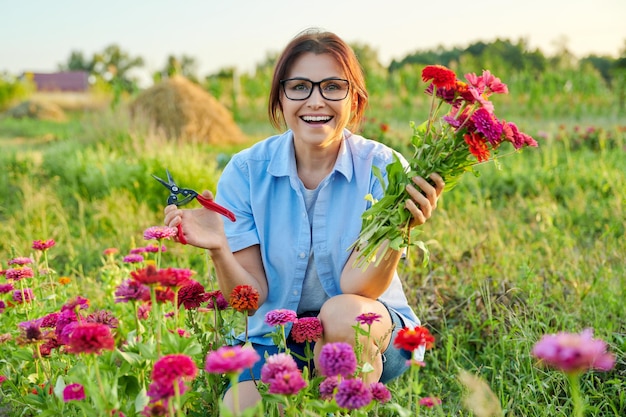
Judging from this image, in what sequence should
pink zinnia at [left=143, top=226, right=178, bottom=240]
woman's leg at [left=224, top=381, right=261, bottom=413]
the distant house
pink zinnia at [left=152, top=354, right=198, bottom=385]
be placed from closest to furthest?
pink zinnia at [left=152, top=354, right=198, bottom=385]
pink zinnia at [left=143, top=226, right=178, bottom=240]
woman's leg at [left=224, top=381, right=261, bottom=413]
the distant house

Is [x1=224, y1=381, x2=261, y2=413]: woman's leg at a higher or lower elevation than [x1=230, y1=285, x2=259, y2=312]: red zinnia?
lower

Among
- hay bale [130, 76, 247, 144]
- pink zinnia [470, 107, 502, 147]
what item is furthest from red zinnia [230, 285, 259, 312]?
hay bale [130, 76, 247, 144]

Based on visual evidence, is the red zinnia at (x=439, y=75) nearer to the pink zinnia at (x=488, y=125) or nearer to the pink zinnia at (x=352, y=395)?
the pink zinnia at (x=488, y=125)

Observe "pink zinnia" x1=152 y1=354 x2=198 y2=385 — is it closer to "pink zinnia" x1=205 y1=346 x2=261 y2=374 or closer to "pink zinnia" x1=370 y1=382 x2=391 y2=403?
"pink zinnia" x1=205 y1=346 x2=261 y2=374

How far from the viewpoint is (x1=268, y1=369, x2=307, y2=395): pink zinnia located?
1178mm

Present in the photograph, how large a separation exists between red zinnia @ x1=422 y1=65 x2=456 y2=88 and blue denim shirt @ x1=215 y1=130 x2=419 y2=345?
634 millimetres

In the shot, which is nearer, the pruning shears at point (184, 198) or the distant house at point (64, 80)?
the pruning shears at point (184, 198)

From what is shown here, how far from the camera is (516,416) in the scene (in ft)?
7.18

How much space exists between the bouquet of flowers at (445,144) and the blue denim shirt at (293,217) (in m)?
0.32

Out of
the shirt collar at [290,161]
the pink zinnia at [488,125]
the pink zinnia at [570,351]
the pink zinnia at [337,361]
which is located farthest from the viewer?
the shirt collar at [290,161]

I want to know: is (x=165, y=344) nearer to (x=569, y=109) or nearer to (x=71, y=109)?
(x=569, y=109)

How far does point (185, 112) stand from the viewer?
37.4 ft

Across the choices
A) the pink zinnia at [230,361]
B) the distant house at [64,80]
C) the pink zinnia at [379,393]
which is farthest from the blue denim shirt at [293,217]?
the distant house at [64,80]

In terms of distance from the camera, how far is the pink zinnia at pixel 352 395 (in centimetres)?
122
